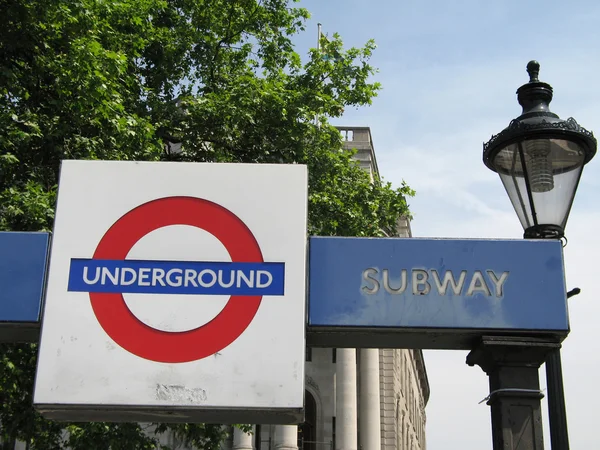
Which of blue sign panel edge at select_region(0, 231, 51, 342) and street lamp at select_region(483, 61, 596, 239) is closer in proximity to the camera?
blue sign panel edge at select_region(0, 231, 51, 342)

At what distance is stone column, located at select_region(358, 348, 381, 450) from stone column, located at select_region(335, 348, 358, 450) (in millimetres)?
761

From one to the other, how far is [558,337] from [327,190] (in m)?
14.8

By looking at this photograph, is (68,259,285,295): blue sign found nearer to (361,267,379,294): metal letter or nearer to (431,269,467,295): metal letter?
(361,267,379,294): metal letter

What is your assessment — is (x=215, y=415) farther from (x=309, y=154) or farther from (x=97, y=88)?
(x=309, y=154)

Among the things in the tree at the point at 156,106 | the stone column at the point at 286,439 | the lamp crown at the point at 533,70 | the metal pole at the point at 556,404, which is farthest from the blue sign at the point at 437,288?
the stone column at the point at 286,439

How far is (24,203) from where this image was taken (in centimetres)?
1558

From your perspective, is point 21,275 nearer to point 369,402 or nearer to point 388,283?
point 388,283

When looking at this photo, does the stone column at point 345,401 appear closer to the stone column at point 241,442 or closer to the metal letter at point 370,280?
the stone column at point 241,442

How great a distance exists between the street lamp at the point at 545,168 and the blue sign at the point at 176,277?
2.14 meters

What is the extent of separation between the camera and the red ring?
281 inches

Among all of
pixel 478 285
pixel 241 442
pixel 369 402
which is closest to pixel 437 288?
pixel 478 285

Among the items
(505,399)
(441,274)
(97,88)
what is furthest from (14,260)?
(97,88)

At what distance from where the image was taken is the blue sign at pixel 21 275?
23.6 ft

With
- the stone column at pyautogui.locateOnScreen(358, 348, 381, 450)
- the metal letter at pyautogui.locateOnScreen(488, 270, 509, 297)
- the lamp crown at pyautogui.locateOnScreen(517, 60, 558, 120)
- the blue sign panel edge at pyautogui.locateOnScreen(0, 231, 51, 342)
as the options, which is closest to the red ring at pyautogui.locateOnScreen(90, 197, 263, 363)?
the blue sign panel edge at pyautogui.locateOnScreen(0, 231, 51, 342)
